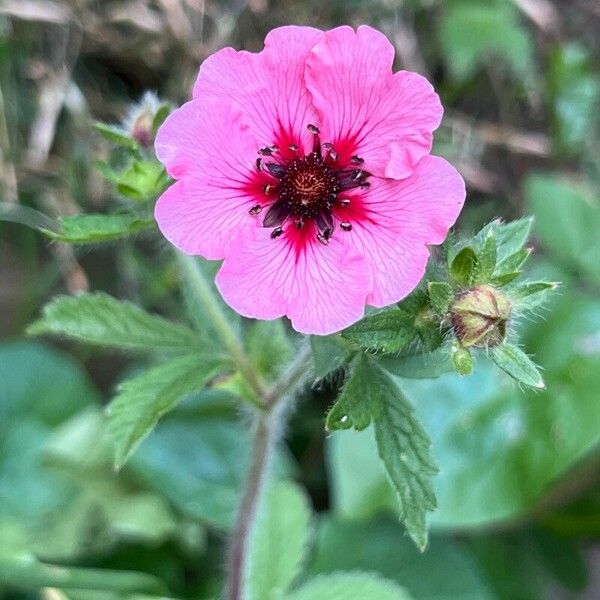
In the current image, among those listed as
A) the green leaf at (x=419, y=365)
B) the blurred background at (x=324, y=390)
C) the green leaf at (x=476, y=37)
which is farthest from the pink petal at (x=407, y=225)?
the green leaf at (x=476, y=37)

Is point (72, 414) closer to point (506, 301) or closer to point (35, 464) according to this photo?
point (35, 464)

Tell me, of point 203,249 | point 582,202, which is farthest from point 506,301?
point 582,202

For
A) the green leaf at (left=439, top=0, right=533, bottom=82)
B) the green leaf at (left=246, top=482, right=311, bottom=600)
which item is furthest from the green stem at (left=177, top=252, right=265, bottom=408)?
the green leaf at (left=439, top=0, right=533, bottom=82)

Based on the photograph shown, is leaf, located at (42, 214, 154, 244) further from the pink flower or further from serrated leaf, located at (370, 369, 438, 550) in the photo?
serrated leaf, located at (370, 369, 438, 550)

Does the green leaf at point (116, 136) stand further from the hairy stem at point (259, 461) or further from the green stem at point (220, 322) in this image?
the hairy stem at point (259, 461)

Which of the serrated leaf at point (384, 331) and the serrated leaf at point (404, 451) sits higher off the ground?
the serrated leaf at point (384, 331)

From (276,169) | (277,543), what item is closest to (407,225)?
(276,169)
